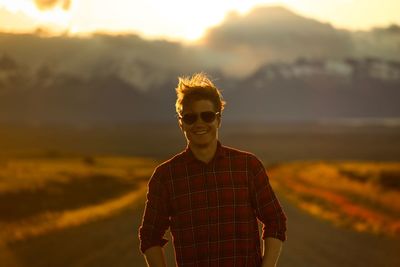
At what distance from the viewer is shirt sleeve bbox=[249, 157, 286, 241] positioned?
4.25 metres

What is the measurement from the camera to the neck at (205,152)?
13.9ft

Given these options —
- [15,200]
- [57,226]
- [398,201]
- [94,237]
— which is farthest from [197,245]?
[398,201]

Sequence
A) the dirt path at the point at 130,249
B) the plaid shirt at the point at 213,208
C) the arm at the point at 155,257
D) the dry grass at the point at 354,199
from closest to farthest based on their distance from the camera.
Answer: the plaid shirt at the point at 213,208 < the arm at the point at 155,257 < the dirt path at the point at 130,249 < the dry grass at the point at 354,199

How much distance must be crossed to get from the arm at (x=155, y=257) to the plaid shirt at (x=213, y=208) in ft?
0.10

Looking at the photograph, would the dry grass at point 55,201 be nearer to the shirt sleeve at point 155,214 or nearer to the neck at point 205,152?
the shirt sleeve at point 155,214

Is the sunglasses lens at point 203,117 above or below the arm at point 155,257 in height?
above

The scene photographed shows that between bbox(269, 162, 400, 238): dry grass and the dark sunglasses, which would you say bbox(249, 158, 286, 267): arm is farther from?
bbox(269, 162, 400, 238): dry grass

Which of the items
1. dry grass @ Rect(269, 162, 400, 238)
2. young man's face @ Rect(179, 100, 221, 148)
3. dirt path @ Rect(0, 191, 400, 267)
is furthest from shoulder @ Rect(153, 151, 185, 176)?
dry grass @ Rect(269, 162, 400, 238)

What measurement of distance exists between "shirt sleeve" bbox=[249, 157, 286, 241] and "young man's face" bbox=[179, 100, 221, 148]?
12.5 inches

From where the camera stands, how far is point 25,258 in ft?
46.2

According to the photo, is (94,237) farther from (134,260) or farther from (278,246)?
(278,246)

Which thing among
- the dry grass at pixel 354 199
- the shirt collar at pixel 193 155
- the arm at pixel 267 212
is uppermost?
the shirt collar at pixel 193 155

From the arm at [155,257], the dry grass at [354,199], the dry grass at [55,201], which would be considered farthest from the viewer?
the dry grass at [354,199]

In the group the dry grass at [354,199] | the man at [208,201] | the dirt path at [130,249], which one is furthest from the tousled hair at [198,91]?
the dry grass at [354,199]
